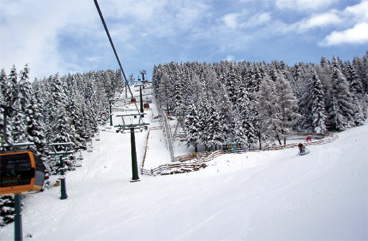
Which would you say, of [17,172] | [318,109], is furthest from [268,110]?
[17,172]

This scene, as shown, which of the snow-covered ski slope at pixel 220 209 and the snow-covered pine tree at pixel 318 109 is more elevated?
the snow-covered pine tree at pixel 318 109

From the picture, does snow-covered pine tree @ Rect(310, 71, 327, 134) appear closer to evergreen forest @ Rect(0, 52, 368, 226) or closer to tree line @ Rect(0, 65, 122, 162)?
evergreen forest @ Rect(0, 52, 368, 226)

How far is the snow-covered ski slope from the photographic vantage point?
637 cm

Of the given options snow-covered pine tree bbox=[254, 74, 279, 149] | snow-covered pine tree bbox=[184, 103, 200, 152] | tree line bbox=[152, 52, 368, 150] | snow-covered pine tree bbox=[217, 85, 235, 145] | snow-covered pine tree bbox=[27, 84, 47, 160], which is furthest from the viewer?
snow-covered pine tree bbox=[217, 85, 235, 145]

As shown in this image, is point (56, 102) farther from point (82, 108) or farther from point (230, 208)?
point (230, 208)

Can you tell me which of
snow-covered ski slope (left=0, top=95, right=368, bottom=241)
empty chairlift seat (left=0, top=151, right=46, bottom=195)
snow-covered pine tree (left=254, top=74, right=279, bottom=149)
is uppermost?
snow-covered pine tree (left=254, top=74, right=279, bottom=149)

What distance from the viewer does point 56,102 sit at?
146 ft

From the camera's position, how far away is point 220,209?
1027 cm

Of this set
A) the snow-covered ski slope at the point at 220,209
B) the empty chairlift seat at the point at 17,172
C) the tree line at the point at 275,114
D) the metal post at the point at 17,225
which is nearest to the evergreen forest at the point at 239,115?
the tree line at the point at 275,114

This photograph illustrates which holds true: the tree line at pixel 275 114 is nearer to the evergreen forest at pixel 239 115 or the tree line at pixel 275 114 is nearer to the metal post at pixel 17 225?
the evergreen forest at pixel 239 115

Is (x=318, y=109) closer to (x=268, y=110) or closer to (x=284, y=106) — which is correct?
(x=284, y=106)

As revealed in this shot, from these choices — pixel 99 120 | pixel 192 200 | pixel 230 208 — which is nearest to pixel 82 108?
pixel 99 120

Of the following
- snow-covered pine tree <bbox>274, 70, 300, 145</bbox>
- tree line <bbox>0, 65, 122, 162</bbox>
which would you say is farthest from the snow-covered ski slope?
snow-covered pine tree <bbox>274, 70, 300, 145</bbox>

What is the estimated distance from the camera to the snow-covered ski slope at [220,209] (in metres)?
6.37
